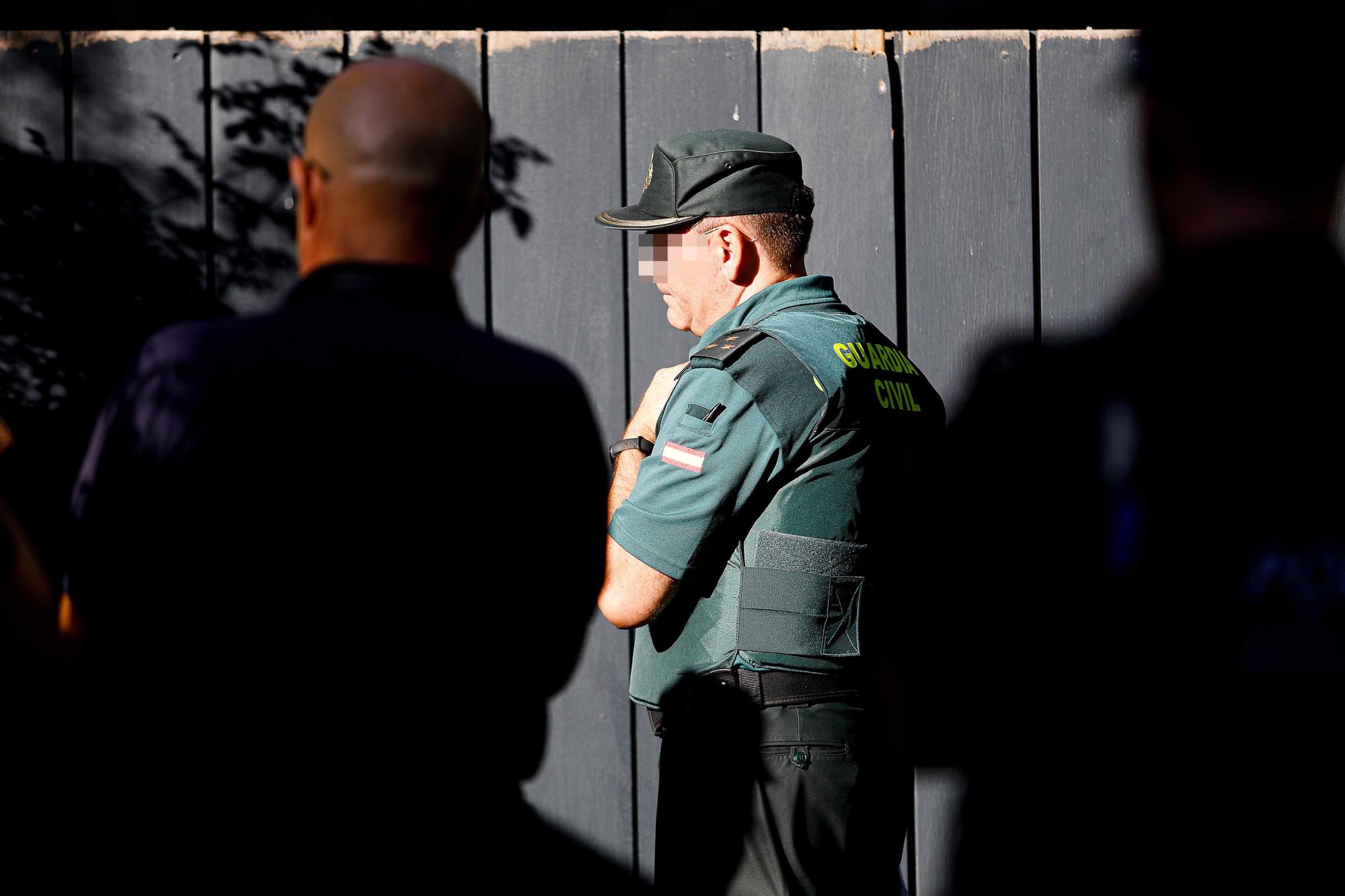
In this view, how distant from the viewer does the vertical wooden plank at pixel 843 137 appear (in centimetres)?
245

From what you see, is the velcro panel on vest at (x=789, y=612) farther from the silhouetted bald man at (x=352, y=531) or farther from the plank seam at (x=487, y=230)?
the plank seam at (x=487, y=230)

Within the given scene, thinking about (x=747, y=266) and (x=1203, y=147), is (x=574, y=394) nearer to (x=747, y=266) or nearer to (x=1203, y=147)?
(x=1203, y=147)

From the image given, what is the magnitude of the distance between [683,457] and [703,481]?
0.05m

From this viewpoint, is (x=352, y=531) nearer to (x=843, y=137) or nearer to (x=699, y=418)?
(x=699, y=418)

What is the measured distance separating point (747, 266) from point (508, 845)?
3.72 ft

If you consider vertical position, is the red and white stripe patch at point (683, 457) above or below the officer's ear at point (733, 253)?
below

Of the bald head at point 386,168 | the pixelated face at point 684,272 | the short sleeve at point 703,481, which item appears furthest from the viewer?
the pixelated face at point 684,272

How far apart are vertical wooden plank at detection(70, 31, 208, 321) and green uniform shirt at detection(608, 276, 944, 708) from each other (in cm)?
122

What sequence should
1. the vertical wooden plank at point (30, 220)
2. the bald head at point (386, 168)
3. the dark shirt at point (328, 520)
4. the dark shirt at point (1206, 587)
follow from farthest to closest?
the vertical wooden plank at point (30, 220) < the bald head at point (386, 168) < the dark shirt at point (328, 520) < the dark shirt at point (1206, 587)

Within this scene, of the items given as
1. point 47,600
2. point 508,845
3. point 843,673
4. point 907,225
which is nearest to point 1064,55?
point 907,225

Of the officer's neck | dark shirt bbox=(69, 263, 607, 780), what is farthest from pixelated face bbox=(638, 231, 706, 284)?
dark shirt bbox=(69, 263, 607, 780)

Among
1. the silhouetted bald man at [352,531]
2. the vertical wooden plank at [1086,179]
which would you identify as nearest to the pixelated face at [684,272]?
the silhouetted bald man at [352,531]

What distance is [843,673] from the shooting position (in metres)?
1.81

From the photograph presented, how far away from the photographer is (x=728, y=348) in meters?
1.78
